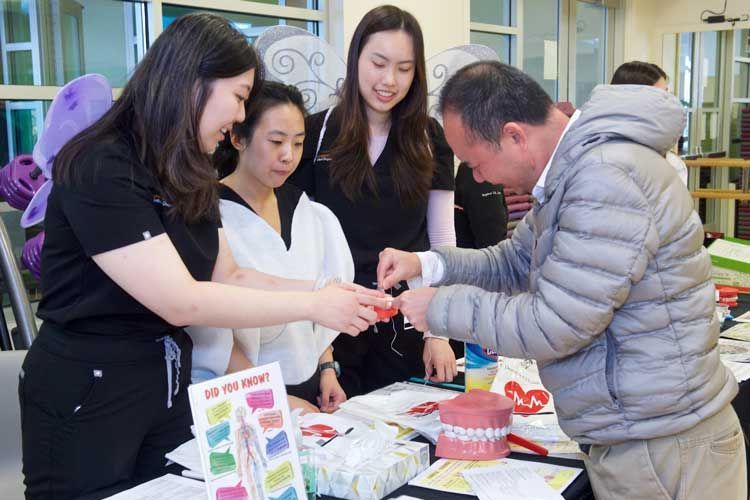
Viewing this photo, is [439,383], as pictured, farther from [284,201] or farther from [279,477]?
[279,477]

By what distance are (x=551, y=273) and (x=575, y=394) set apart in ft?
0.74

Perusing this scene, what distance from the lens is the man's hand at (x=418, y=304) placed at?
1.65 meters

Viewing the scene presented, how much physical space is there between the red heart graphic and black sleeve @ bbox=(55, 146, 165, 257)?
881 mm

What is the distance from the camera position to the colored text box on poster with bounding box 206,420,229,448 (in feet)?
4.16

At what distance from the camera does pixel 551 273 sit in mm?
1439

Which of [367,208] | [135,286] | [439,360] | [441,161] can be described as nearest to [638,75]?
[441,161]

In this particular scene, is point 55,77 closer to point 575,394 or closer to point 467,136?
point 467,136

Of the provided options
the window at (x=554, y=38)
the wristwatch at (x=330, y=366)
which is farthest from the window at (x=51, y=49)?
the window at (x=554, y=38)

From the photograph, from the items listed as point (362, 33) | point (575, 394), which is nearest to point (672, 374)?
point (575, 394)

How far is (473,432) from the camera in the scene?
1655 millimetres

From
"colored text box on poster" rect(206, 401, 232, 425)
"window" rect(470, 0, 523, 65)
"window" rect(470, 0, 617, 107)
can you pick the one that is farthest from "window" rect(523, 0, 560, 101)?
"colored text box on poster" rect(206, 401, 232, 425)

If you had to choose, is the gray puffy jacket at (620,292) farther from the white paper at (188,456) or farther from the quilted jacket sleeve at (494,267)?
the white paper at (188,456)

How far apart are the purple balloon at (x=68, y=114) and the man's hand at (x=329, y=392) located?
98cm

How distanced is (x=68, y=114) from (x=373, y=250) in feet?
3.14
